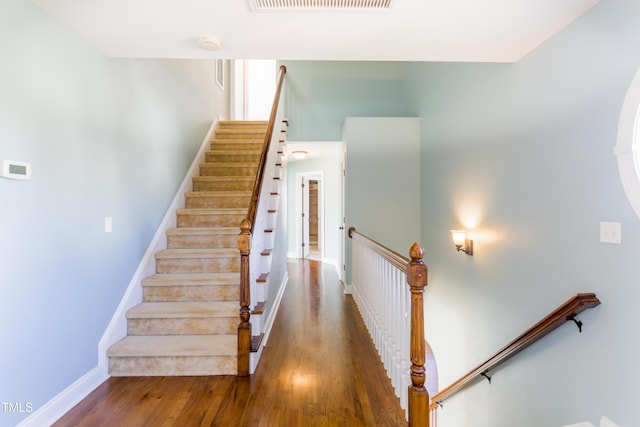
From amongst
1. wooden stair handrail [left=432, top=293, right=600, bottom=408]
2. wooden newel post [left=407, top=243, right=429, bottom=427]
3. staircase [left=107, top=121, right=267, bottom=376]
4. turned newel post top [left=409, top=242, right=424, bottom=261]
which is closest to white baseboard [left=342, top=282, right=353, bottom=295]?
staircase [left=107, top=121, right=267, bottom=376]

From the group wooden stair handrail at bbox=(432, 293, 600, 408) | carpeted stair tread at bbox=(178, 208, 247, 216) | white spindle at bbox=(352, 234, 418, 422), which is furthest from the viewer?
carpeted stair tread at bbox=(178, 208, 247, 216)

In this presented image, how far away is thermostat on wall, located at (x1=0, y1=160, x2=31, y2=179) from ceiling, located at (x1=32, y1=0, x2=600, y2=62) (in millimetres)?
882

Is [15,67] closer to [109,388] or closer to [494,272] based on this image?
[109,388]

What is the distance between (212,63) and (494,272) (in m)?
4.78

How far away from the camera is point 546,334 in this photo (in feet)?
6.53

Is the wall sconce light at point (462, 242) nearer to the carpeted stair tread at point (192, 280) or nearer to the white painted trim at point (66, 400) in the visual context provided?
the carpeted stair tread at point (192, 280)

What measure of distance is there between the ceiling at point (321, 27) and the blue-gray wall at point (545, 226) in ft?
1.11

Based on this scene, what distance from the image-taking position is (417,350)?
167cm

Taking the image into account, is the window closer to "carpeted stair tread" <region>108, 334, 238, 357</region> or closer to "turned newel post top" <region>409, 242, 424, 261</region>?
"turned newel post top" <region>409, 242, 424, 261</region>

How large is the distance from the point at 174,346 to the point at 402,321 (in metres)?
1.71

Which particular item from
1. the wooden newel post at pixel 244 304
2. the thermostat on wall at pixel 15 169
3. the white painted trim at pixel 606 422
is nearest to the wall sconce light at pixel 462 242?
the white painted trim at pixel 606 422

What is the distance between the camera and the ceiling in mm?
1701

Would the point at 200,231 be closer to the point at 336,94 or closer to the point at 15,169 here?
the point at 15,169

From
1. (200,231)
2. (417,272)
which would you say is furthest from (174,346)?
(417,272)
